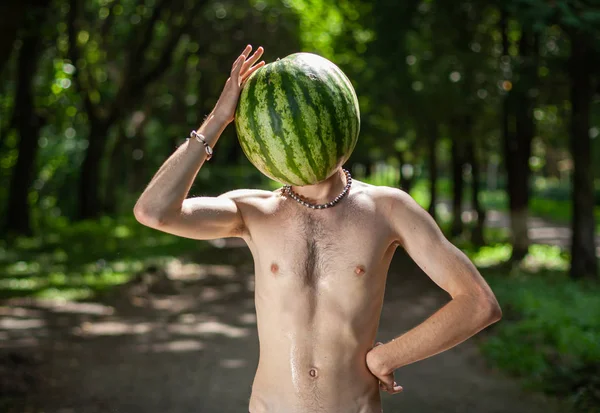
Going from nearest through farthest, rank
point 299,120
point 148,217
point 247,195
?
point 299,120
point 148,217
point 247,195

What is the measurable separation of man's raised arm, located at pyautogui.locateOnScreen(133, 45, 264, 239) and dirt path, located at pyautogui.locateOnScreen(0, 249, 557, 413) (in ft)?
16.0

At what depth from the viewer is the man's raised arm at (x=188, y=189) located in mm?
2514

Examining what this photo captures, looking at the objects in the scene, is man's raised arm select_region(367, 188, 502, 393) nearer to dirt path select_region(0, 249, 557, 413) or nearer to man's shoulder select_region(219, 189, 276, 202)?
man's shoulder select_region(219, 189, 276, 202)

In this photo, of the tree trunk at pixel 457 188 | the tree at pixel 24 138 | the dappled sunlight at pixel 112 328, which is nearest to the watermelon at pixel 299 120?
the dappled sunlight at pixel 112 328

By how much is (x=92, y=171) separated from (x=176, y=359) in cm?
1411

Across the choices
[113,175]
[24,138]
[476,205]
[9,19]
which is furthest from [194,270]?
[113,175]

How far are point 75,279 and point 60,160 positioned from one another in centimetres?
1664

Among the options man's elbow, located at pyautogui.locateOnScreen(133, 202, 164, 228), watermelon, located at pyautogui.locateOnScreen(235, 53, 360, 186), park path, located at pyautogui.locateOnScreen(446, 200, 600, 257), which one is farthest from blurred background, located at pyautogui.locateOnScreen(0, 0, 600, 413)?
watermelon, located at pyautogui.locateOnScreen(235, 53, 360, 186)

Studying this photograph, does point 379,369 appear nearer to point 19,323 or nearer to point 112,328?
point 112,328

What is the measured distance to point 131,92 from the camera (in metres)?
20.8

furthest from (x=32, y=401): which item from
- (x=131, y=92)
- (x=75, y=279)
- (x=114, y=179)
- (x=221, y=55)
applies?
(x=114, y=179)

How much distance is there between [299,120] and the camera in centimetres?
239

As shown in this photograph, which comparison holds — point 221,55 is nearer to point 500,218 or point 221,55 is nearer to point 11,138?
point 11,138

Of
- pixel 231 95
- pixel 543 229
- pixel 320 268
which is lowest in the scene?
pixel 543 229
